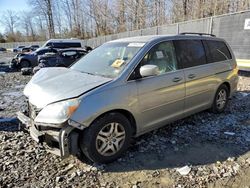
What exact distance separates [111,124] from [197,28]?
9.66 meters

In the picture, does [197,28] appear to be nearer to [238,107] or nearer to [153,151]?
[238,107]

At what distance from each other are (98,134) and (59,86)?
873 mm

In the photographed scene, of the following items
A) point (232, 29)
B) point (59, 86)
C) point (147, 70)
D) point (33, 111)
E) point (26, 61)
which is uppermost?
point (232, 29)

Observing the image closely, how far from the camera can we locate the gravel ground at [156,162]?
3.21 m

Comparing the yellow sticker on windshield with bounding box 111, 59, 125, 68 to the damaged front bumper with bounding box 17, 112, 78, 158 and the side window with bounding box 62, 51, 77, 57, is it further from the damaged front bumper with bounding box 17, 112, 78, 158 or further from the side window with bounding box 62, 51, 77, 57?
the side window with bounding box 62, 51, 77, 57

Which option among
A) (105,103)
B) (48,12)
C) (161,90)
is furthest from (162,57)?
(48,12)

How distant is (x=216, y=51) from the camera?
546 cm

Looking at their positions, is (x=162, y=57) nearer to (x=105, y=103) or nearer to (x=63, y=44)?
(x=105, y=103)

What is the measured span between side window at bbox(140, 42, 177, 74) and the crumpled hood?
85 cm

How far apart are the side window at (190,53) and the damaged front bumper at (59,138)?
2356mm

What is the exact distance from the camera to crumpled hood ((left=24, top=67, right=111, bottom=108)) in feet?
10.9

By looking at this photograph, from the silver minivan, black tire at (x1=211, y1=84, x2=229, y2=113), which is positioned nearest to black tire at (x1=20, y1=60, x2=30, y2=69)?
the silver minivan

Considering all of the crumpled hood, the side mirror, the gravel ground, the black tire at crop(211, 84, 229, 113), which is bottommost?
the gravel ground

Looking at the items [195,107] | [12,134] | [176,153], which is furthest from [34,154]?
[195,107]
